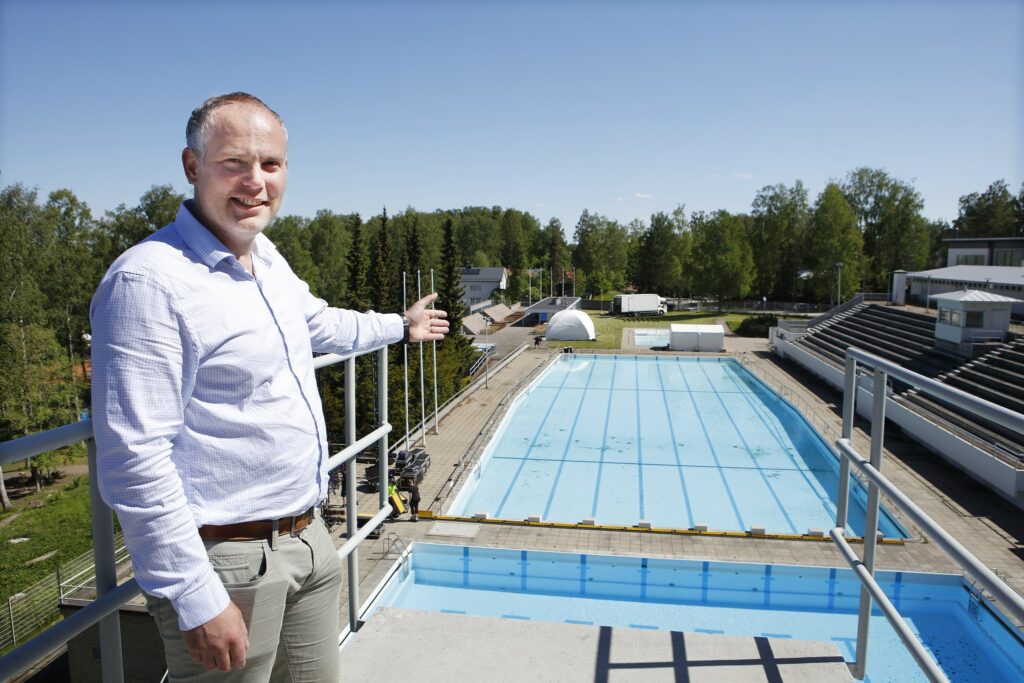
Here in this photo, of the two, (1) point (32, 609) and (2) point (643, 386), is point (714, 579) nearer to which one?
(1) point (32, 609)

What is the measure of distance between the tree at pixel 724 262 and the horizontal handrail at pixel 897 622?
134 ft

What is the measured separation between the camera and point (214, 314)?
1.26 m

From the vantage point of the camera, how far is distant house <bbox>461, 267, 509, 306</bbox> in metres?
54.8

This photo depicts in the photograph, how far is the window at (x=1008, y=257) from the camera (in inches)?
1179

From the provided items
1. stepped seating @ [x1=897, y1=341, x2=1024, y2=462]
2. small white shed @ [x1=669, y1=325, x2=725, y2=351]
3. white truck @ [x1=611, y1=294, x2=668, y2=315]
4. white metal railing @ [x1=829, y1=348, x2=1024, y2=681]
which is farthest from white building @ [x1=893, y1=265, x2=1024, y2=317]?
white metal railing @ [x1=829, y1=348, x2=1024, y2=681]

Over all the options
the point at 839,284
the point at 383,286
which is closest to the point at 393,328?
the point at 383,286

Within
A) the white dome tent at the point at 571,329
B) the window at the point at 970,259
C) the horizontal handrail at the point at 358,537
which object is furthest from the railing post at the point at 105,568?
the window at the point at 970,259

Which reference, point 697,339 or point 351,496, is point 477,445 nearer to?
point 351,496

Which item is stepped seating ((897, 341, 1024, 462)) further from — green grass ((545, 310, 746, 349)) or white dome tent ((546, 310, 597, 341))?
white dome tent ((546, 310, 597, 341))

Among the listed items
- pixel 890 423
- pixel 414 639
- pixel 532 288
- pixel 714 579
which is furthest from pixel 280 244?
pixel 414 639

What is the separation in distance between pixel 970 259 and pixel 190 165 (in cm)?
3859

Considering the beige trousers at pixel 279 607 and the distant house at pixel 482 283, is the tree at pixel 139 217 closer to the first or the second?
the distant house at pixel 482 283

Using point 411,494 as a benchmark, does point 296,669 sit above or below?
above

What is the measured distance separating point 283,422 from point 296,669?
0.69 meters
